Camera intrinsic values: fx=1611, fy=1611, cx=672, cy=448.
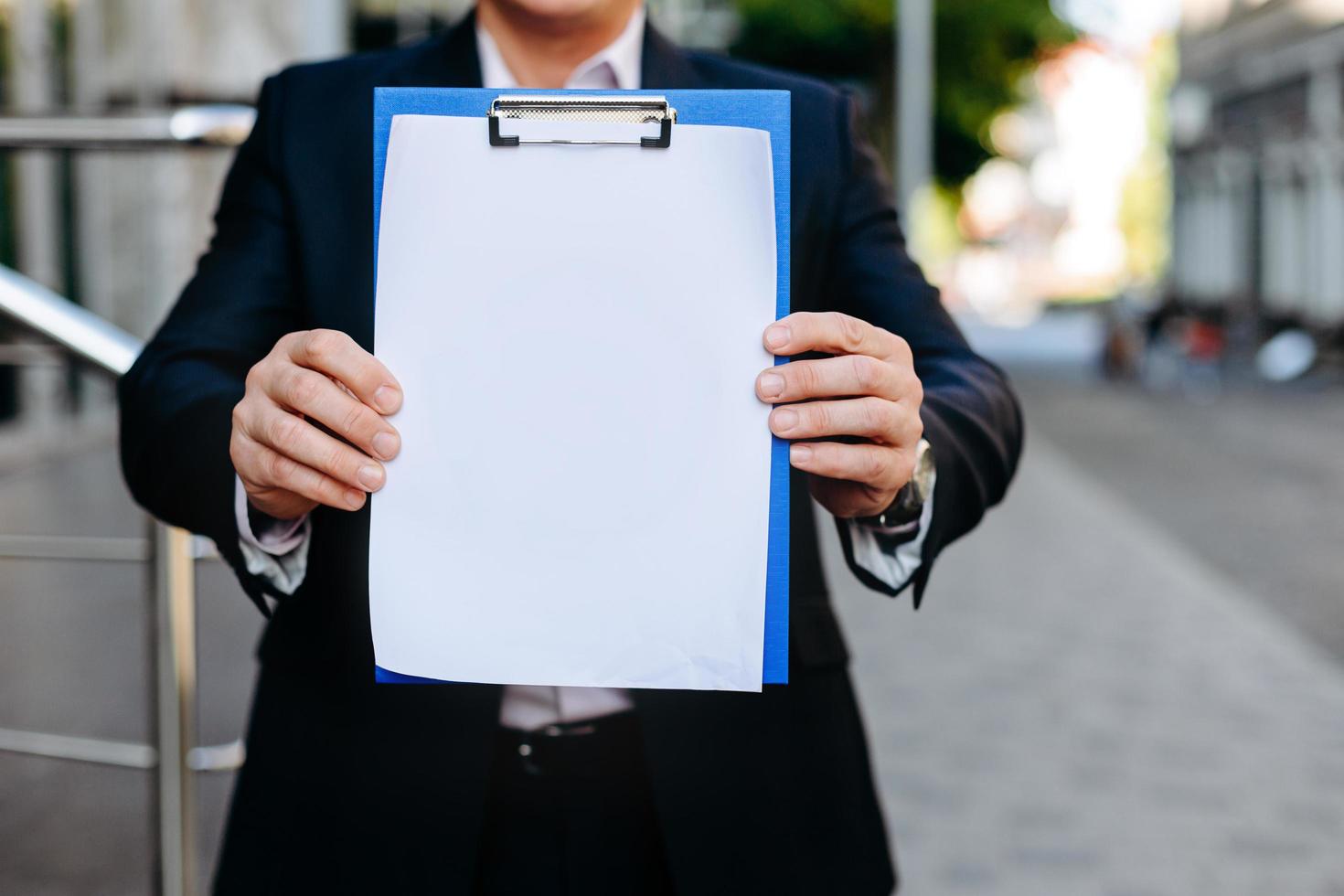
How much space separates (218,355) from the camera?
4.74 ft

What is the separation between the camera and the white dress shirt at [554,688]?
1.34 meters

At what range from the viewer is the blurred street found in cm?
406

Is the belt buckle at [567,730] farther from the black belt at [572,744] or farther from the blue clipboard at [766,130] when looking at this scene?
the blue clipboard at [766,130]

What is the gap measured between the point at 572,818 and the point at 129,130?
1.39m

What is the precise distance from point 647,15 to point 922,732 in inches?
155

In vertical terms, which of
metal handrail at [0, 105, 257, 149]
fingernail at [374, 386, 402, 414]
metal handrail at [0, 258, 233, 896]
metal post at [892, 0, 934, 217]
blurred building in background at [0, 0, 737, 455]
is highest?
metal post at [892, 0, 934, 217]

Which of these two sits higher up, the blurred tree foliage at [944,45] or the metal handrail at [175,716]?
the blurred tree foliage at [944,45]

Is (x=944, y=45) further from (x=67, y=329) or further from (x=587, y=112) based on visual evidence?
(x=587, y=112)

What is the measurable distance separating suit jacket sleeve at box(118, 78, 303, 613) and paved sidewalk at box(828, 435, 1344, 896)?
9.44 feet

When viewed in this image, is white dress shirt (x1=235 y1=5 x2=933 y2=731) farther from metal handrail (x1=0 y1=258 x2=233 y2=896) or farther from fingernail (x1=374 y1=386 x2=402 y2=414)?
metal handrail (x1=0 y1=258 x2=233 y2=896)

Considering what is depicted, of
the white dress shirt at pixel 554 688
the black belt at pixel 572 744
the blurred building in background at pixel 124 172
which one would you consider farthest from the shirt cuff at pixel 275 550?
the blurred building in background at pixel 124 172

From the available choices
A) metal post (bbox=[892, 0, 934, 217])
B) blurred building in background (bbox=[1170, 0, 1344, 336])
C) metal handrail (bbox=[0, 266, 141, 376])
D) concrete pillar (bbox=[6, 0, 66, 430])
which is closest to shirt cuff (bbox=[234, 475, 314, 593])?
metal handrail (bbox=[0, 266, 141, 376])

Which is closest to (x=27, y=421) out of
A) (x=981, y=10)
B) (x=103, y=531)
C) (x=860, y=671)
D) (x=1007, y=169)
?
(x=103, y=531)

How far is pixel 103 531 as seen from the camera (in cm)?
761
